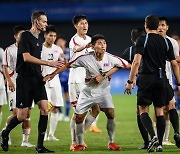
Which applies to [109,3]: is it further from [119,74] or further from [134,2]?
[119,74]

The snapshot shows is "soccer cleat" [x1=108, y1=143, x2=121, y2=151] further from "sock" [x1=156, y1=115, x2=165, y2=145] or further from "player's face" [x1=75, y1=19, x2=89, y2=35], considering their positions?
"player's face" [x1=75, y1=19, x2=89, y2=35]

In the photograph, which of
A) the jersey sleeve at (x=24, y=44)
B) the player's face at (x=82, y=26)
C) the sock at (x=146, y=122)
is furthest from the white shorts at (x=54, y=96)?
the sock at (x=146, y=122)

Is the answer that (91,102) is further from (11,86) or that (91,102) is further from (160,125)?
(11,86)

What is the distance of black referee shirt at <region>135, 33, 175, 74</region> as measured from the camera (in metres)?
11.4

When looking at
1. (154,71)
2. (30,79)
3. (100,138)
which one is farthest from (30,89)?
(100,138)

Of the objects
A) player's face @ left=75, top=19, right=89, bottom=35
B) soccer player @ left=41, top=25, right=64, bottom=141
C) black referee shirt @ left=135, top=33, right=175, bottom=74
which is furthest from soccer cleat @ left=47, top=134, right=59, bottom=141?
black referee shirt @ left=135, top=33, right=175, bottom=74

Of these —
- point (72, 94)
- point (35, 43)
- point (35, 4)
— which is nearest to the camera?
point (35, 43)

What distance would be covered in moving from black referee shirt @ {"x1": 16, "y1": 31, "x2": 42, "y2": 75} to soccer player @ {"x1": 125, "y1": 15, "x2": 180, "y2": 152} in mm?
1649

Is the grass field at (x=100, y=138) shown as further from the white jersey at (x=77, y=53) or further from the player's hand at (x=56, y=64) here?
the player's hand at (x=56, y=64)

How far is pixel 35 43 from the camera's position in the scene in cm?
1177

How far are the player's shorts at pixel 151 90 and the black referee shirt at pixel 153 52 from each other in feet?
0.39

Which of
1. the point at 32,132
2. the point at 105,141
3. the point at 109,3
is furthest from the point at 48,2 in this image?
the point at 105,141

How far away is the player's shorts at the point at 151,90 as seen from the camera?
11492 millimetres

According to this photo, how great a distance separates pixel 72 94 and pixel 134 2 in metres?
21.0
